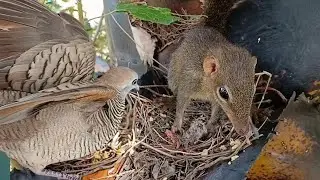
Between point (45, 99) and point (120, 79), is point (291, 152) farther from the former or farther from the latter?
point (45, 99)

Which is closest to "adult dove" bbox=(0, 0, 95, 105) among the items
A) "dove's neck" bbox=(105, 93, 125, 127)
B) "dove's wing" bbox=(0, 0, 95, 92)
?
"dove's wing" bbox=(0, 0, 95, 92)

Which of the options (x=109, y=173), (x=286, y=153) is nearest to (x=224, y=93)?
(x=286, y=153)

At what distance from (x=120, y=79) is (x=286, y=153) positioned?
0.48 meters

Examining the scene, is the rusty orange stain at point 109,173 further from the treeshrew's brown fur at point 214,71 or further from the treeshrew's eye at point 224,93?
the treeshrew's eye at point 224,93

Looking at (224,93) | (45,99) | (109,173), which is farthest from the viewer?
(109,173)

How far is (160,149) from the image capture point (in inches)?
73.8

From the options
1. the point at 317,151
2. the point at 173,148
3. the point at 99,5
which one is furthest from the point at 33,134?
the point at 99,5

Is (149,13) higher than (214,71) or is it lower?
higher

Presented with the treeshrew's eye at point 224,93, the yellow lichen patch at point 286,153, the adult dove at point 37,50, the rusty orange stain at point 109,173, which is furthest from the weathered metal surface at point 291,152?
the adult dove at point 37,50

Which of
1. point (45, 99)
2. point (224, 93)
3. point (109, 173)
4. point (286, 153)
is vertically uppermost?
point (45, 99)

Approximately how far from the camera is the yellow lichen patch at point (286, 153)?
165 cm

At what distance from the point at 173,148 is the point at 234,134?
184 mm

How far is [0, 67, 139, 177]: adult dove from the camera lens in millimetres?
1621

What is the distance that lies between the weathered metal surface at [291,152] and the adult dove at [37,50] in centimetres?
52
